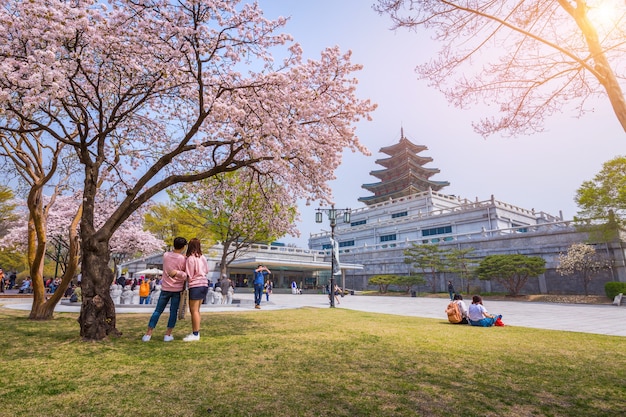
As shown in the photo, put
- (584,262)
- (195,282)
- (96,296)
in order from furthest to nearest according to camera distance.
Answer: (584,262) → (96,296) → (195,282)

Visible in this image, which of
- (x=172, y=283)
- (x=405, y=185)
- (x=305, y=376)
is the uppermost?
(x=405, y=185)

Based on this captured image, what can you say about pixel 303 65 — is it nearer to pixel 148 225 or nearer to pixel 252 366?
pixel 252 366

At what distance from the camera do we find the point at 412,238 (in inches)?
1811

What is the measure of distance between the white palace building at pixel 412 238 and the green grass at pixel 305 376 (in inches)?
1010

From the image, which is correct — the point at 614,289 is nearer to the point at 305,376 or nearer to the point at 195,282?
the point at 305,376

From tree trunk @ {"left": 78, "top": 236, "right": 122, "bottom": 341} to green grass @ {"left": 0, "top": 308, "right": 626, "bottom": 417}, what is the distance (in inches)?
12.5

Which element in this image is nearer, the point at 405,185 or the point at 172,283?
the point at 172,283

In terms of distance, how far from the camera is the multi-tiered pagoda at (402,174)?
200 feet

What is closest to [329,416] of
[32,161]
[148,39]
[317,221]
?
[148,39]

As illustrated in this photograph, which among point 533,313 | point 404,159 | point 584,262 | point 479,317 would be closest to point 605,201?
point 584,262

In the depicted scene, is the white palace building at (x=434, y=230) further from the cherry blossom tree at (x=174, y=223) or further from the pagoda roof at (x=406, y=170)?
the cherry blossom tree at (x=174, y=223)

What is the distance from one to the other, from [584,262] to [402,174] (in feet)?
129

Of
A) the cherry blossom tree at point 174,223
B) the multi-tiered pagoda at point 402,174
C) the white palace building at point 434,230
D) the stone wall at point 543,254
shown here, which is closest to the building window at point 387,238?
the white palace building at point 434,230

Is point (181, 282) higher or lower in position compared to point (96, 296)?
higher
